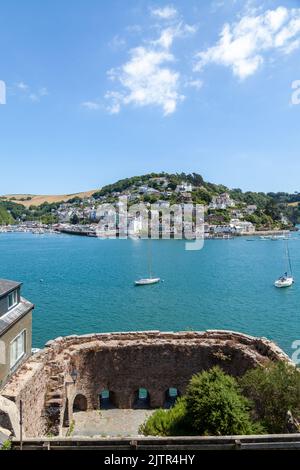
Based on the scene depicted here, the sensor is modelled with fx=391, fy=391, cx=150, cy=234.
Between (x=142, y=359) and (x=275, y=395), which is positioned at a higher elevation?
(x=275, y=395)

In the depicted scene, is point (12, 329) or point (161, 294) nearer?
point (12, 329)

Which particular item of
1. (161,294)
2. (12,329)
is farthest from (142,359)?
(161,294)

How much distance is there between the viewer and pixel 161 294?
170ft

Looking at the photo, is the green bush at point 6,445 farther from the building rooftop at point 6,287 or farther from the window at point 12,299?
the window at point 12,299

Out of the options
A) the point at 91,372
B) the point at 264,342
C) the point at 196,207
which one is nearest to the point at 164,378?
the point at 91,372

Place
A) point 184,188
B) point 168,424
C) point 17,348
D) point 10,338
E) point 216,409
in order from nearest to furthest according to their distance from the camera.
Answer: point 216,409, point 168,424, point 10,338, point 17,348, point 184,188

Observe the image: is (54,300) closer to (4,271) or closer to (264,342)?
(4,271)

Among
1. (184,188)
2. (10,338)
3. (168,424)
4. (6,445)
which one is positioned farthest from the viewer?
(184,188)

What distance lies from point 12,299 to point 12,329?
1.42 m

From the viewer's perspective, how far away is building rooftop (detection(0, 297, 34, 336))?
46.8ft

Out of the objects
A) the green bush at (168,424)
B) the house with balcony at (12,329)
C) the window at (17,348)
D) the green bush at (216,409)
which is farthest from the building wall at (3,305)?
the green bush at (216,409)

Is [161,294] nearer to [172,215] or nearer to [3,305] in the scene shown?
[3,305]

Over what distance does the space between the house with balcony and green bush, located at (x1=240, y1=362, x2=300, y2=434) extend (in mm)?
8571

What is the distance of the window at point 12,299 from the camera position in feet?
51.4
